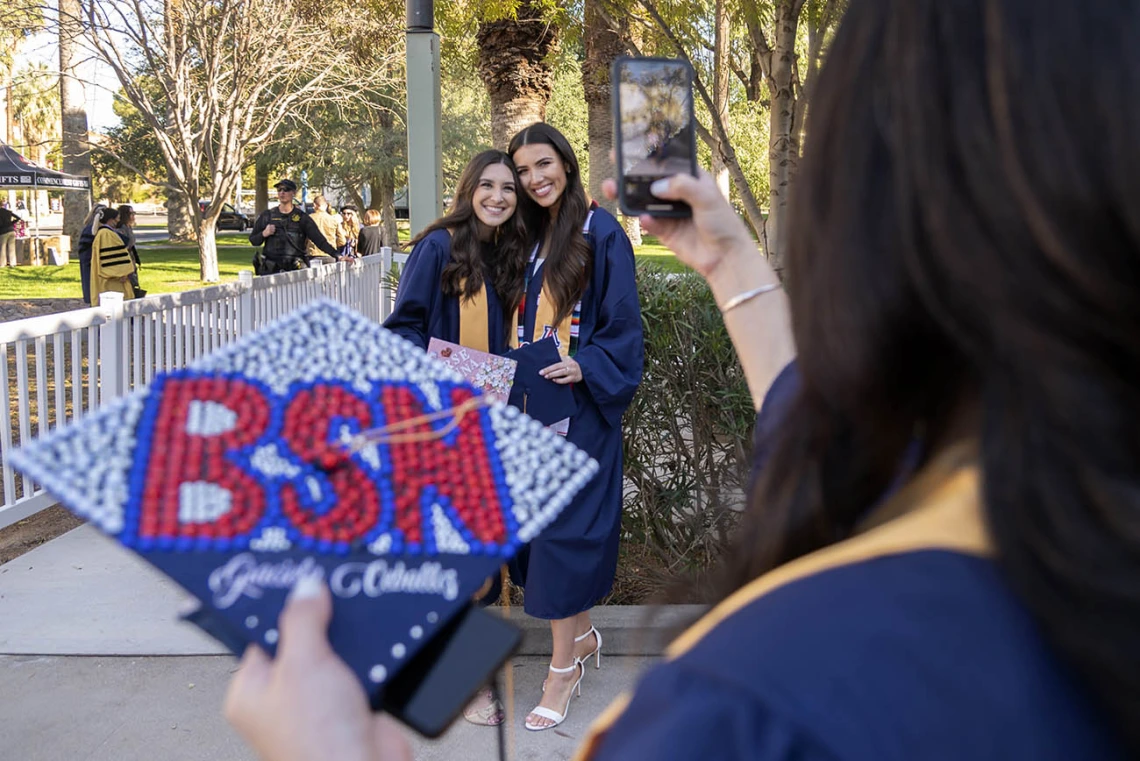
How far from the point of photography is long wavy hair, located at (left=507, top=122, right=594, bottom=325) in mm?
3576

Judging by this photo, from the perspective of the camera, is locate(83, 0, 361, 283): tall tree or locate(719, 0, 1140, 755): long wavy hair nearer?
locate(719, 0, 1140, 755): long wavy hair

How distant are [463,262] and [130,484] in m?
2.76

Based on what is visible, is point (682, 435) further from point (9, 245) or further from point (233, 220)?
point (233, 220)

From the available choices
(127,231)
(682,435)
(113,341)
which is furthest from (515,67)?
(682,435)

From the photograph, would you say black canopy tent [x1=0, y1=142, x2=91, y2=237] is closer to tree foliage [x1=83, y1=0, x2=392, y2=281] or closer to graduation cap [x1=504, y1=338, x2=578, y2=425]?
tree foliage [x1=83, y1=0, x2=392, y2=281]

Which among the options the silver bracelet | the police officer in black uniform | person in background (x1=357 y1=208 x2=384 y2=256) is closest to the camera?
the silver bracelet

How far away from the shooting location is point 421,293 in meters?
3.62

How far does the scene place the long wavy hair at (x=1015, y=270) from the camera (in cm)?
61

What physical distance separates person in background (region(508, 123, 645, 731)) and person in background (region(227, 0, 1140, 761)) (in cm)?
276

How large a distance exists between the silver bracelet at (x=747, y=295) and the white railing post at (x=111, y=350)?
15.2 ft

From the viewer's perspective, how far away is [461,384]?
1.12 meters

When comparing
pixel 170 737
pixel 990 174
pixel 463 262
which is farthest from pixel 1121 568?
pixel 170 737

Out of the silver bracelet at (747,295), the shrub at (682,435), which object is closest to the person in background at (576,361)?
the shrub at (682,435)

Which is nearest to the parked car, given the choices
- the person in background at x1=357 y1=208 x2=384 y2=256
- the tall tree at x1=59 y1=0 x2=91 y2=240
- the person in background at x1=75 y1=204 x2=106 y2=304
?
the tall tree at x1=59 y1=0 x2=91 y2=240
